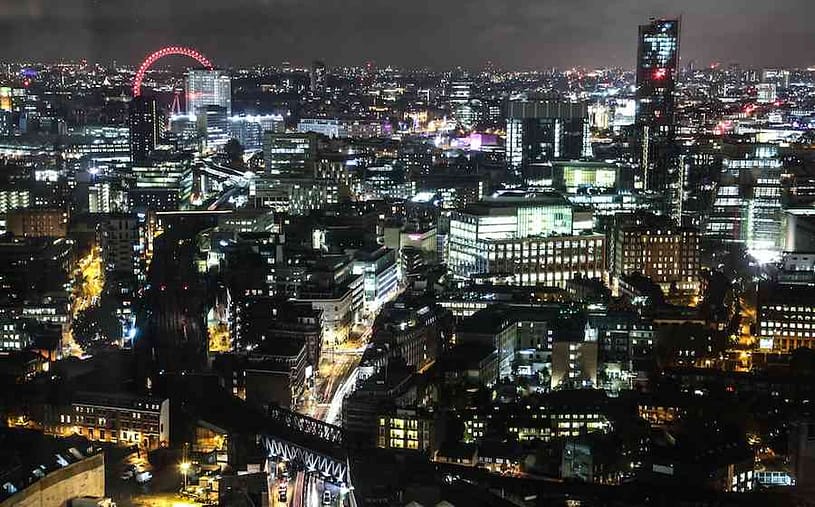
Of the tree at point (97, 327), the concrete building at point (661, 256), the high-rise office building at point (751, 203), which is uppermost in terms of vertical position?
the high-rise office building at point (751, 203)

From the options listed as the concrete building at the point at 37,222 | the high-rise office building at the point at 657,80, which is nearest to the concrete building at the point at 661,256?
the concrete building at the point at 37,222

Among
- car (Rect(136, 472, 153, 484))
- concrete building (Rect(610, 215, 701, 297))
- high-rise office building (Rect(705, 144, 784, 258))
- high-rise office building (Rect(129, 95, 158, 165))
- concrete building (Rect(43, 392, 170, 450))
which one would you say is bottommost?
car (Rect(136, 472, 153, 484))

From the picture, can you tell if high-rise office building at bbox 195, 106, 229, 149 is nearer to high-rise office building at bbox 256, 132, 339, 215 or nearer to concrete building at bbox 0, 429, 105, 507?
high-rise office building at bbox 256, 132, 339, 215

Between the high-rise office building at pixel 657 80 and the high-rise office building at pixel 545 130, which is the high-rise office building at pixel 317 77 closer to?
the high-rise office building at pixel 545 130

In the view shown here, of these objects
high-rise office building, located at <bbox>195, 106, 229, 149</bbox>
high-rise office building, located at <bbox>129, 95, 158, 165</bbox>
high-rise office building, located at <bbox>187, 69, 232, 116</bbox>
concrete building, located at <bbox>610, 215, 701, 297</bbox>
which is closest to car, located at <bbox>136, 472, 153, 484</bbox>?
concrete building, located at <bbox>610, 215, 701, 297</bbox>

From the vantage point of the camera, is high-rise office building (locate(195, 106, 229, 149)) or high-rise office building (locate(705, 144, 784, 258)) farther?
high-rise office building (locate(195, 106, 229, 149))

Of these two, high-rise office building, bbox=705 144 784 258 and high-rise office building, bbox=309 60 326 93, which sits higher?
high-rise office building, bbox=309 60 326 93

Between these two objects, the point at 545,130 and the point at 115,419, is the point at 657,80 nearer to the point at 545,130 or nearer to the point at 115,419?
the point at 545,130
